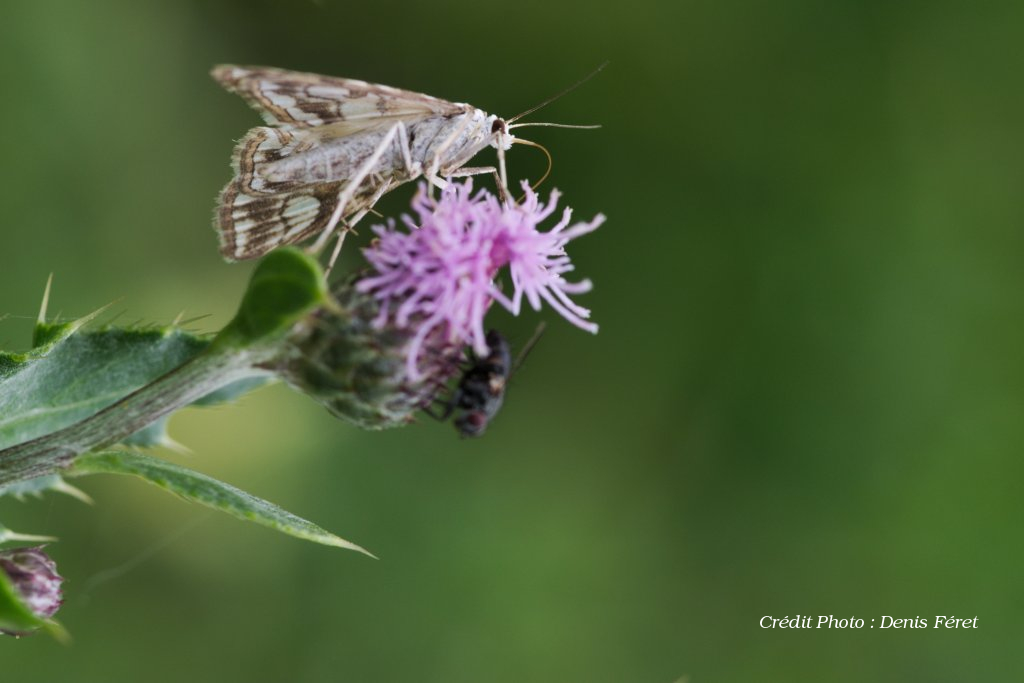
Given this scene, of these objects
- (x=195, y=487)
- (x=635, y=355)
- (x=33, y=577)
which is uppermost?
(x=635, y=355)

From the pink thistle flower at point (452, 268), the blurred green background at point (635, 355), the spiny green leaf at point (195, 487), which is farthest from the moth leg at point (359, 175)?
the blurred green background at point (635, 355)

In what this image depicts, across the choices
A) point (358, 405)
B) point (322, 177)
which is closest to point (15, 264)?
point (322, 177)

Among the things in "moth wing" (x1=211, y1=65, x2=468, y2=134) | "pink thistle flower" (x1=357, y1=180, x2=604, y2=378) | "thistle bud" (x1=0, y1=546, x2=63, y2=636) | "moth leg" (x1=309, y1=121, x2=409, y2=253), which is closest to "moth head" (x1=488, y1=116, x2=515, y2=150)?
"moth wing" (x1=211, y1=65, x2=468, y2=134)

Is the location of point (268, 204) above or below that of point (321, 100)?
below

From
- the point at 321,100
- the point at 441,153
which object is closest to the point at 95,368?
the point at 321,100

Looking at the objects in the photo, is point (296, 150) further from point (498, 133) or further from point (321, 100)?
point (498, 133)

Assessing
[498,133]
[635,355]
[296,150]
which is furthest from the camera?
[635,355]

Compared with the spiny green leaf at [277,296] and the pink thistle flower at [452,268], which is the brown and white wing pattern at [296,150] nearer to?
the pink thistle flower at [452,268]
